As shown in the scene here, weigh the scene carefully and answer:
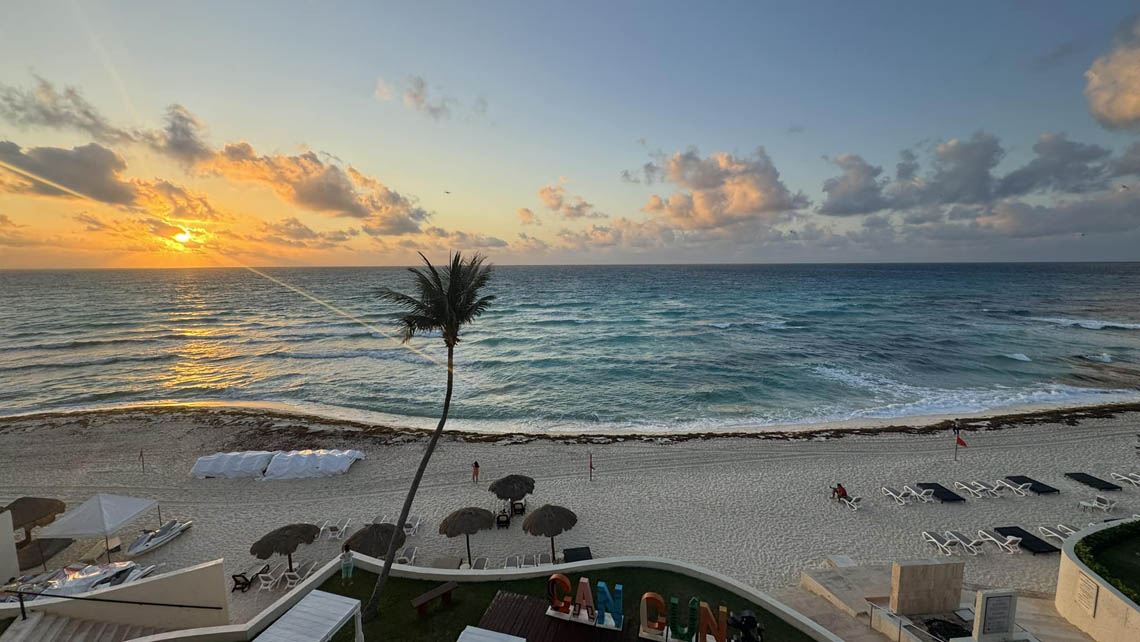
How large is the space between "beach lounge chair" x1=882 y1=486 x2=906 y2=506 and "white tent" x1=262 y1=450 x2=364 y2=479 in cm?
2226

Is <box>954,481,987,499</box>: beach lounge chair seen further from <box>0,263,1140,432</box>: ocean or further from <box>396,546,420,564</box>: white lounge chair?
<box>396,546,420,564</box>: white lounge chair

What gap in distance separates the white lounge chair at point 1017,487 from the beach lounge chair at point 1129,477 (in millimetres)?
4116

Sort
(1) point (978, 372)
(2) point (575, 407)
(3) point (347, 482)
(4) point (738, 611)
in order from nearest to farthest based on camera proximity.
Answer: (4) point (738, 611), (3) point (347, 482), (2) point (575, 407), (1) point (978, 372)

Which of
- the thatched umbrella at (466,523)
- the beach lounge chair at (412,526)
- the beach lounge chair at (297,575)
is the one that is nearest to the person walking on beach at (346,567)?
the thatched umbrella at (466,523)

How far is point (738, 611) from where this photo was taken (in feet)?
31.9

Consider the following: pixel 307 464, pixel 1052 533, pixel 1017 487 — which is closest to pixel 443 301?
pixel 307 464

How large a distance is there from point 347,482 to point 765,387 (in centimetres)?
2872

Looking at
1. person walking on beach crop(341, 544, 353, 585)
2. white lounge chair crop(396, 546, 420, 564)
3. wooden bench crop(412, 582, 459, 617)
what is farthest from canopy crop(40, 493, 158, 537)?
wooden bench crop(412, 582, 459, 617)

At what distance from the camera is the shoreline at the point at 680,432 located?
25312 millimetres

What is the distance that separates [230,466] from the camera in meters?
20.6

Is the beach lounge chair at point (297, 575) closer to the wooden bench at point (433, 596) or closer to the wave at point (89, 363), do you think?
the wooden bench at point (433, 596)

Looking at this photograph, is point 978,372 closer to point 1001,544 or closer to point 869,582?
point 1001,544

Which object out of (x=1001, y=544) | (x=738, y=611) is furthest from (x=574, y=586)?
(x=1001, y=544)

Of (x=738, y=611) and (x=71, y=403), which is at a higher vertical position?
(x=738, y=611)
